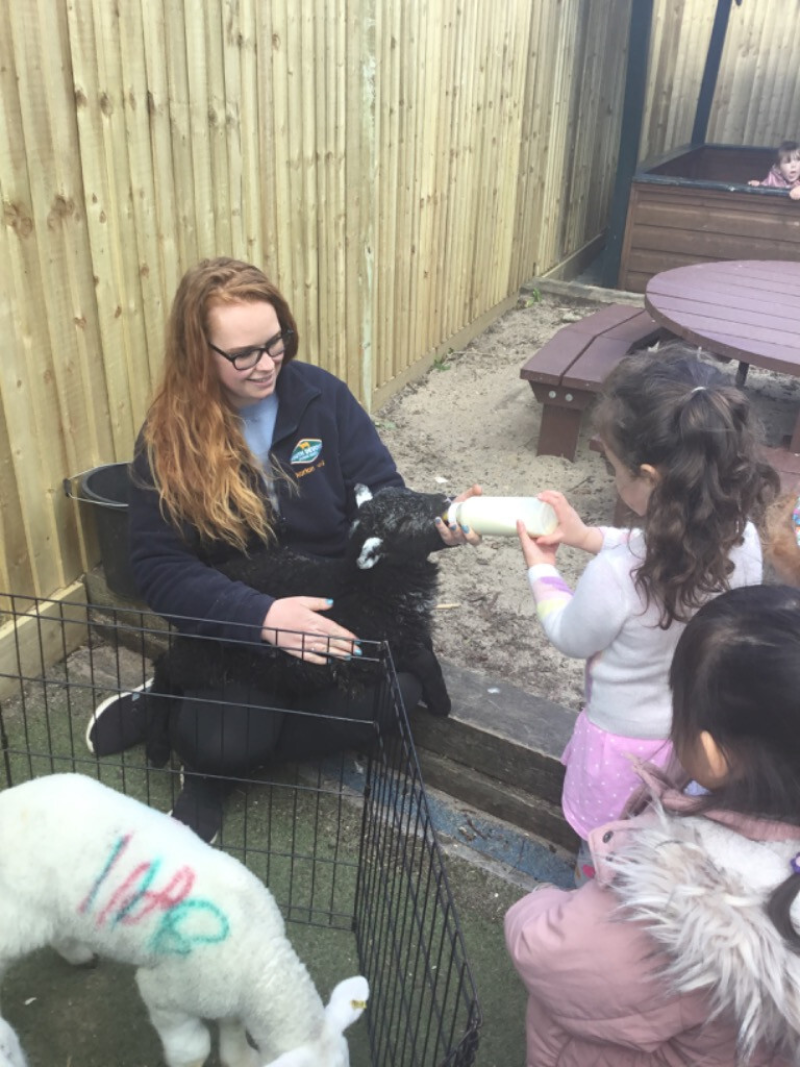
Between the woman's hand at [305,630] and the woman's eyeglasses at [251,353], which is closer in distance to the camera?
the woman's hand at [305,630]

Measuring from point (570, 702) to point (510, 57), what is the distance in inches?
204

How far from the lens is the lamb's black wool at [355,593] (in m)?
A: 2.28

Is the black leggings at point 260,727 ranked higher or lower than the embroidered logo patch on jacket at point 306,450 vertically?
lower

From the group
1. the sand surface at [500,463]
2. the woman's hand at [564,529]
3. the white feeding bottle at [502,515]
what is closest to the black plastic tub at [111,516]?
the sand surface at [500,463]

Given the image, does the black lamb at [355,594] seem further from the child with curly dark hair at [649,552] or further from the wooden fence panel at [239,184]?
the wooden fence panel at [239,184]

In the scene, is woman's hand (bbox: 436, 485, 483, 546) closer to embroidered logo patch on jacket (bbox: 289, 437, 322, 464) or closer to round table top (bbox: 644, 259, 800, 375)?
embroidered logo patch on jacket (bbox: 289, 437, 322, 464)

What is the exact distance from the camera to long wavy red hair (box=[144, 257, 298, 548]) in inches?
89.9

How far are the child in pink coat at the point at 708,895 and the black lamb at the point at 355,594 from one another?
3.41 feet

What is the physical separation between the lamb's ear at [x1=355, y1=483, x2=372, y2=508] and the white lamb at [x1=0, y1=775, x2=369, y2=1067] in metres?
1.11

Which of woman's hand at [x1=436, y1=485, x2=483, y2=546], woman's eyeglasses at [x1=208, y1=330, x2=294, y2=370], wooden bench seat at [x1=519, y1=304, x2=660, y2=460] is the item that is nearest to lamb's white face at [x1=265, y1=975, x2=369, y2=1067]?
woman's hand at [x1=436, y1=485, x2=483, y2=546]

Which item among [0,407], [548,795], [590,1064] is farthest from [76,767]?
[590,1064]

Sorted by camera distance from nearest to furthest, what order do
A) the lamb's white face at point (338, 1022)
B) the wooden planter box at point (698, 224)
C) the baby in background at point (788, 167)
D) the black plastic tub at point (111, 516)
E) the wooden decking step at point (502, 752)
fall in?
the lamb's white face at point (338, 1022), the wooden decking step at point (502, 752), the black plastic tub at point (111, 516), the wooden planter box at point (698, 224), the baby in background at point (788, 167)

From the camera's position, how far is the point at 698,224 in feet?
24.2

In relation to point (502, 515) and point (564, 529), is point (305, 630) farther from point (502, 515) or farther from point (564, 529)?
point (564, 529)
